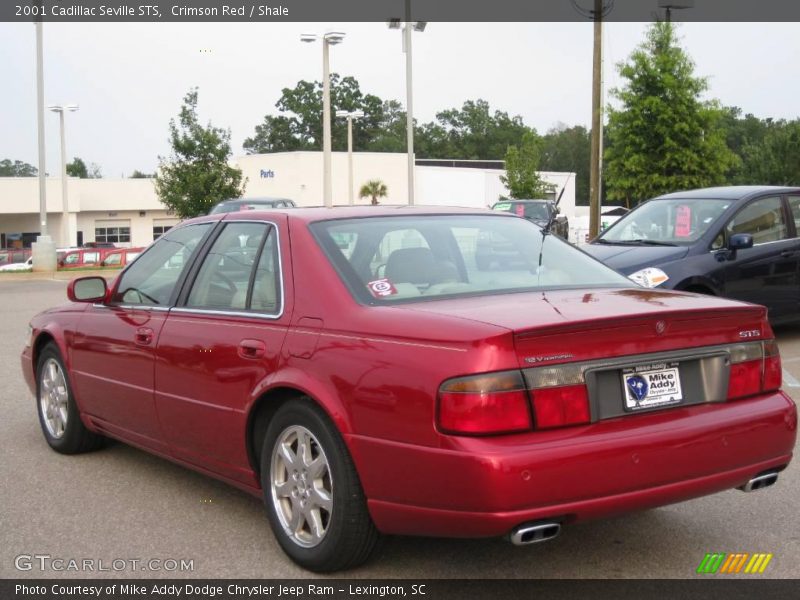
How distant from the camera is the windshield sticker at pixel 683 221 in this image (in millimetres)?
11008

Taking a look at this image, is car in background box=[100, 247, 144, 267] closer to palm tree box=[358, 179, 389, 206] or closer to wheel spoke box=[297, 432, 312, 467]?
palm tree box=[358, 179, 389, 206]

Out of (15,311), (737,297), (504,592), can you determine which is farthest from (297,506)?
(15,311)

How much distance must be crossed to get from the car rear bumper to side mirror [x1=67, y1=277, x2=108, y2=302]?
2.68 meters

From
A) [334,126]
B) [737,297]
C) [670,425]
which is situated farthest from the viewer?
[334,126]

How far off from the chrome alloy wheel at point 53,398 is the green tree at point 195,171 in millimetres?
33203

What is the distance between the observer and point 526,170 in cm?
5250

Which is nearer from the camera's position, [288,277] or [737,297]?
[288,277]

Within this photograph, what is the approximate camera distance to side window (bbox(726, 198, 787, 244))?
35.9 feet

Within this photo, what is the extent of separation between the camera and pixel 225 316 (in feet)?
16.2

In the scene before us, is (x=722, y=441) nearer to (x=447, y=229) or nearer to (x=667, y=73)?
(x=447, y=229)

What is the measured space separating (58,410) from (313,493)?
293 centimetres

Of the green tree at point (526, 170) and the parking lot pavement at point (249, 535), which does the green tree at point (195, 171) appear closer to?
the green tree at point (526, 170)

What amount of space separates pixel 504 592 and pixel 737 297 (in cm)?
724

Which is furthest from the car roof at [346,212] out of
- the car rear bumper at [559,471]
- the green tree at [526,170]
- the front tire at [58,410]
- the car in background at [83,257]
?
the green tree at [526,170]
